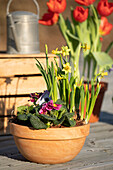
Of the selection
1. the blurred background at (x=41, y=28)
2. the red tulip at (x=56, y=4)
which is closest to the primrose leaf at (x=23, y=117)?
the red tulip at (x=56, y=4)

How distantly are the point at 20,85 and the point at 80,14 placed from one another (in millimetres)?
825

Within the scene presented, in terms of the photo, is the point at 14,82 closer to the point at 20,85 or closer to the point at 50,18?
the point at 20,85

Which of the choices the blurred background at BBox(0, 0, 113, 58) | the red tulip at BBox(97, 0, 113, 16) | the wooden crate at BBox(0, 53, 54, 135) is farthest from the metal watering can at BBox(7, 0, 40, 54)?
the blurred background at BBox(0, 0, 113, 58)

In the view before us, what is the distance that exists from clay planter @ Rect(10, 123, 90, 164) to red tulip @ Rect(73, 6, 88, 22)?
1.27m

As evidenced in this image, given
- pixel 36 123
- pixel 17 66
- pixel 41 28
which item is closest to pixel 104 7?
pixel 17 66

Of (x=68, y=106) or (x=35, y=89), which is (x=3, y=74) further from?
(x=68, y=106)

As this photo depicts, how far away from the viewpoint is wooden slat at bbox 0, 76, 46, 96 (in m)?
2.25

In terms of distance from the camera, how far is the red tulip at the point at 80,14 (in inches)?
104

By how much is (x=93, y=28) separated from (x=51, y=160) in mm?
1535

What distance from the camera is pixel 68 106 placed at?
179 cm

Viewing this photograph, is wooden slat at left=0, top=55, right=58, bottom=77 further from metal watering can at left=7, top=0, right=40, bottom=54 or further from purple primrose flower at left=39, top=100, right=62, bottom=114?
purple primrose flower at left=39, top=100, right=62, bottom=114

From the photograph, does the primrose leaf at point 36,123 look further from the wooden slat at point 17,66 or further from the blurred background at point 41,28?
the blurred background at point 41,28

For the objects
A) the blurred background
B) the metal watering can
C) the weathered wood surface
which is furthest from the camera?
the blurred background

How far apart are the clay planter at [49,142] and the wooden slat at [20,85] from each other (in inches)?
25.5
